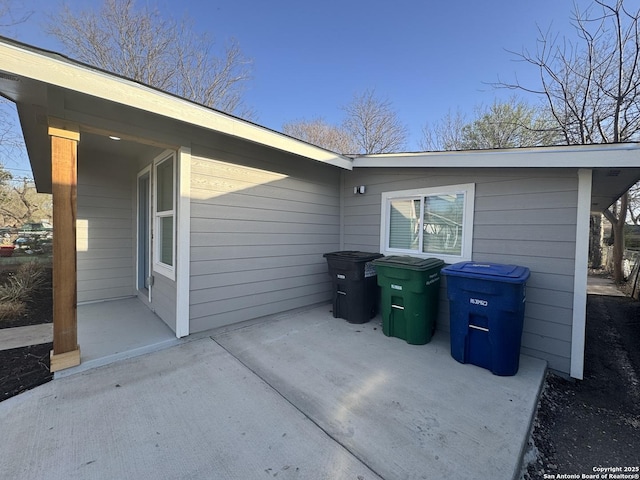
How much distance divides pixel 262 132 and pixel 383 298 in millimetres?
2651

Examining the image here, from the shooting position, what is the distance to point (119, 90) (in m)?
2.39

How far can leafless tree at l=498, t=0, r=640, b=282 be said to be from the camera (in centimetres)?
723

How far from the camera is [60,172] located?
2.51 meters

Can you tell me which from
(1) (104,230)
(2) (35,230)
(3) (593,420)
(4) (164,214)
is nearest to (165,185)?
(4) (164,214)

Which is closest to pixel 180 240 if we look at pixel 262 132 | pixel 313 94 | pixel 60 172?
pixel 60 172

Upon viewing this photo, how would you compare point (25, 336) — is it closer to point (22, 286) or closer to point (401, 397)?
point (22, 286)

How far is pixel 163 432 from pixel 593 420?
3313 millimetres

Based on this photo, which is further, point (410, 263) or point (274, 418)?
point (410, 263)

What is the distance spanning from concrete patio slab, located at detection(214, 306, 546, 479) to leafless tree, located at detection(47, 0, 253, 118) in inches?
363

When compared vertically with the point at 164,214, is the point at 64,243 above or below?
below

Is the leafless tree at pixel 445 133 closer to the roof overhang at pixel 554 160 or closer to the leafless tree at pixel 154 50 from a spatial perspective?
the leafless tree at pixel 154 50

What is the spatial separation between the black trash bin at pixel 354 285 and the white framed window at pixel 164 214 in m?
2.23

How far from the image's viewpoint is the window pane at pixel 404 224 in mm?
4192

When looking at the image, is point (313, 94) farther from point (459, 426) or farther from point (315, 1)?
point (459, 426)
